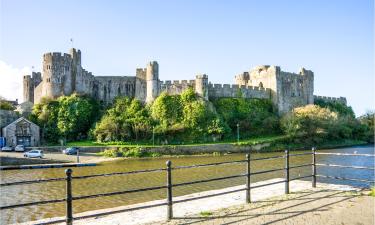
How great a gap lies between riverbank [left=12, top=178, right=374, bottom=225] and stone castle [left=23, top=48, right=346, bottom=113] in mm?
50731

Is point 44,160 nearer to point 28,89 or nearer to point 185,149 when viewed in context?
point 185,149

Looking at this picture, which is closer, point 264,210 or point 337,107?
point 264,210

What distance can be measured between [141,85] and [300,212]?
56.2 meters

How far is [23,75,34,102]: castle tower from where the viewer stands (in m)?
67.1

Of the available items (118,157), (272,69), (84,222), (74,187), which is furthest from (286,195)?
(272,69)

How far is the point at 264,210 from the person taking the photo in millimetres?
8836

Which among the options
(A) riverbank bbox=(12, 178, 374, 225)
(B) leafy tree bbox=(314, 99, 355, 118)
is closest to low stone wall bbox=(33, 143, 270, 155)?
(A) riverbank bbox=(12, 178, 374, 225)

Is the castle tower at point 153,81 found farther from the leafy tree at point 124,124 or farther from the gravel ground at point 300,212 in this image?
the gravel ground at point 300,212

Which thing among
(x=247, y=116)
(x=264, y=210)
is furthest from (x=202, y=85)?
(x=264, y=210)

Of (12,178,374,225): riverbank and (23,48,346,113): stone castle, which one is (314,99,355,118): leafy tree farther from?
(12,178,374,225): riverbank

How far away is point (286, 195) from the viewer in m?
10.6

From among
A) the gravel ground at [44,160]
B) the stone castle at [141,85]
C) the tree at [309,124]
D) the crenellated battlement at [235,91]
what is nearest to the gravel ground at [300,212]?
the gravel ground at [44,160]

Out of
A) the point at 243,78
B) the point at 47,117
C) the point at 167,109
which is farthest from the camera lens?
the point at 243,78

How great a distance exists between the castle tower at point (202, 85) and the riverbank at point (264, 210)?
1970 inches
